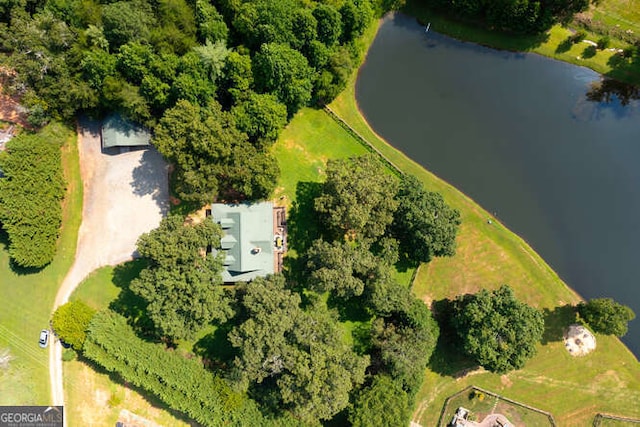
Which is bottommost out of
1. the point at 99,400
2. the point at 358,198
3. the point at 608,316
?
the point at 99,400

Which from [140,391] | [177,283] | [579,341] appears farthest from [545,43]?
[140,391]

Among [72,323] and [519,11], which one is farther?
[519,11]

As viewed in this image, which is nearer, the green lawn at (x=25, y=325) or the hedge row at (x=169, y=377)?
the hedge row at (x=169, y=377)

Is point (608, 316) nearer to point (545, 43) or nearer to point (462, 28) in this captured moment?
point (545, 43)

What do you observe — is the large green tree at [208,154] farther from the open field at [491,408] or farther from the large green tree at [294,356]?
the open field at [491,408]

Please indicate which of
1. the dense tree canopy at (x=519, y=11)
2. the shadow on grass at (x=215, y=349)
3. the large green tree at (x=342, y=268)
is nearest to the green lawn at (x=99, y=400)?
the shadow on grass at (x=215, y=349)

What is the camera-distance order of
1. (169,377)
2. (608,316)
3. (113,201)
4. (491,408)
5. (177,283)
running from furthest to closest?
1. (491,408)
2. (113,201)
3. (608,316)
4. (169,377)
5. (177,283)
